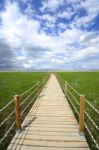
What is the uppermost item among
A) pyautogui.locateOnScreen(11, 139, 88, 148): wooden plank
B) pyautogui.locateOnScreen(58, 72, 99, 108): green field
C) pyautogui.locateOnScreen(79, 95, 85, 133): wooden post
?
pyautogui.locateOnScreen(79, 95, 85, 133): wooden post

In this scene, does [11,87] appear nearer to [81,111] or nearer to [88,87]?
[88,87]

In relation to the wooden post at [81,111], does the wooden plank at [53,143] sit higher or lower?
lower

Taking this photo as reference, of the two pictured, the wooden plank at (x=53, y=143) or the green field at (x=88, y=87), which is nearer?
the wooden plank at (x=53, y=143)

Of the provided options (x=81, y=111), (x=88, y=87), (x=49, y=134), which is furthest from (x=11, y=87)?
(x=81, y=111)

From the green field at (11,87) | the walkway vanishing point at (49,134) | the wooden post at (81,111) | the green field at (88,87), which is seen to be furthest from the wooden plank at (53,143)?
the green field at (88,87)

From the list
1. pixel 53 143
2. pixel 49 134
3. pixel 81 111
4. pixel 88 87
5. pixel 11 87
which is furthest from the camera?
pixel 11 87

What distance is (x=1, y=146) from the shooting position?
20.1 feet

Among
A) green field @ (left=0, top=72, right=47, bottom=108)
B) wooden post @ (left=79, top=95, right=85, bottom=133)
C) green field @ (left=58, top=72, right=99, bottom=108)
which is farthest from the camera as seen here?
green field @ (left=58, top=72, right=99, bottom=108)

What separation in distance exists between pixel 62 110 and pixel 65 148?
4144mm

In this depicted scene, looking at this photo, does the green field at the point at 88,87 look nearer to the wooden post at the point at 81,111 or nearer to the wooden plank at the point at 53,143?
the wooden post at the point at 81,111

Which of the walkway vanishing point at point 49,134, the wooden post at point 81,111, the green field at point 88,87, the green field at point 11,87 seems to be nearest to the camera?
the walkway vanishing point at point 49,134

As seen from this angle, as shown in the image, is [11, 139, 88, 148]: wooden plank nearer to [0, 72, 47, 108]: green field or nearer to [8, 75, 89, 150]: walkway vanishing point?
[8, 75, 89, 150]: walkway vanishing point

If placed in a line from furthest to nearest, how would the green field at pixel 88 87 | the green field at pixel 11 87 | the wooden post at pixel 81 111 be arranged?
1. the green field at pixel 88 87
2. the green field at pixel 11 87
3. the wooden post at pixel 81 111

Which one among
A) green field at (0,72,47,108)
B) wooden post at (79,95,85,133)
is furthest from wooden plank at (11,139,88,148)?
green field at (0,72,47,108)
